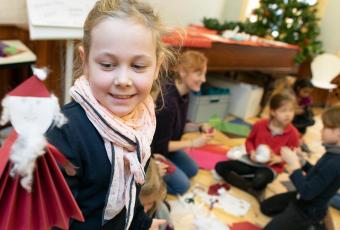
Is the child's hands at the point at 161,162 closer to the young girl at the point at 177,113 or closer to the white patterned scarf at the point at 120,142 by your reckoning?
the young girl at the point at 177,113

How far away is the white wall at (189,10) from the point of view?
8.94ft

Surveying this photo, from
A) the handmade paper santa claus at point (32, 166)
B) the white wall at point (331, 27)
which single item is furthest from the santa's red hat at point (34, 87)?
the white wall at point (331, 27)

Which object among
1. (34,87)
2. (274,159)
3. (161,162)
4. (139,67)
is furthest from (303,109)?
(34,87)

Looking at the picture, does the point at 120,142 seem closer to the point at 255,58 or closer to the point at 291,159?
the point at 291,159

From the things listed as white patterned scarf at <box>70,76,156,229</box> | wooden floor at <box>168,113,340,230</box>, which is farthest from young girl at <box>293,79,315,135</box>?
white patterned scarf at <box>70,76,156,229</box>

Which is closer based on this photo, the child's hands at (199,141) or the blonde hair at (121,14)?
A: the blonde hair at (121,14)

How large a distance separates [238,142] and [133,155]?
2.03m

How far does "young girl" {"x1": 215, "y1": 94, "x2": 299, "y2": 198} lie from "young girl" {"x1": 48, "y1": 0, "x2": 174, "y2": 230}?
1349mm

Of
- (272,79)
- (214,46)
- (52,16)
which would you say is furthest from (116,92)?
(272,79)

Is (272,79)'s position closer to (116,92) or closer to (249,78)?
(249,78)

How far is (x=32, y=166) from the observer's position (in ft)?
1.16

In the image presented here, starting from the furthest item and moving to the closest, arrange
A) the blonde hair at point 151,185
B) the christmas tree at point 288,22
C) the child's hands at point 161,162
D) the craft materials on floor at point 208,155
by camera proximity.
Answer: the christmas tree at point 288,22
the craft materials on floor at point 208,155
the child's hands at point 161,162
the blonde hair at point 151,185

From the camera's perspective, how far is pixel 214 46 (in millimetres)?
2348

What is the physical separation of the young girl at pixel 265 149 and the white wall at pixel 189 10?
3.86ft
